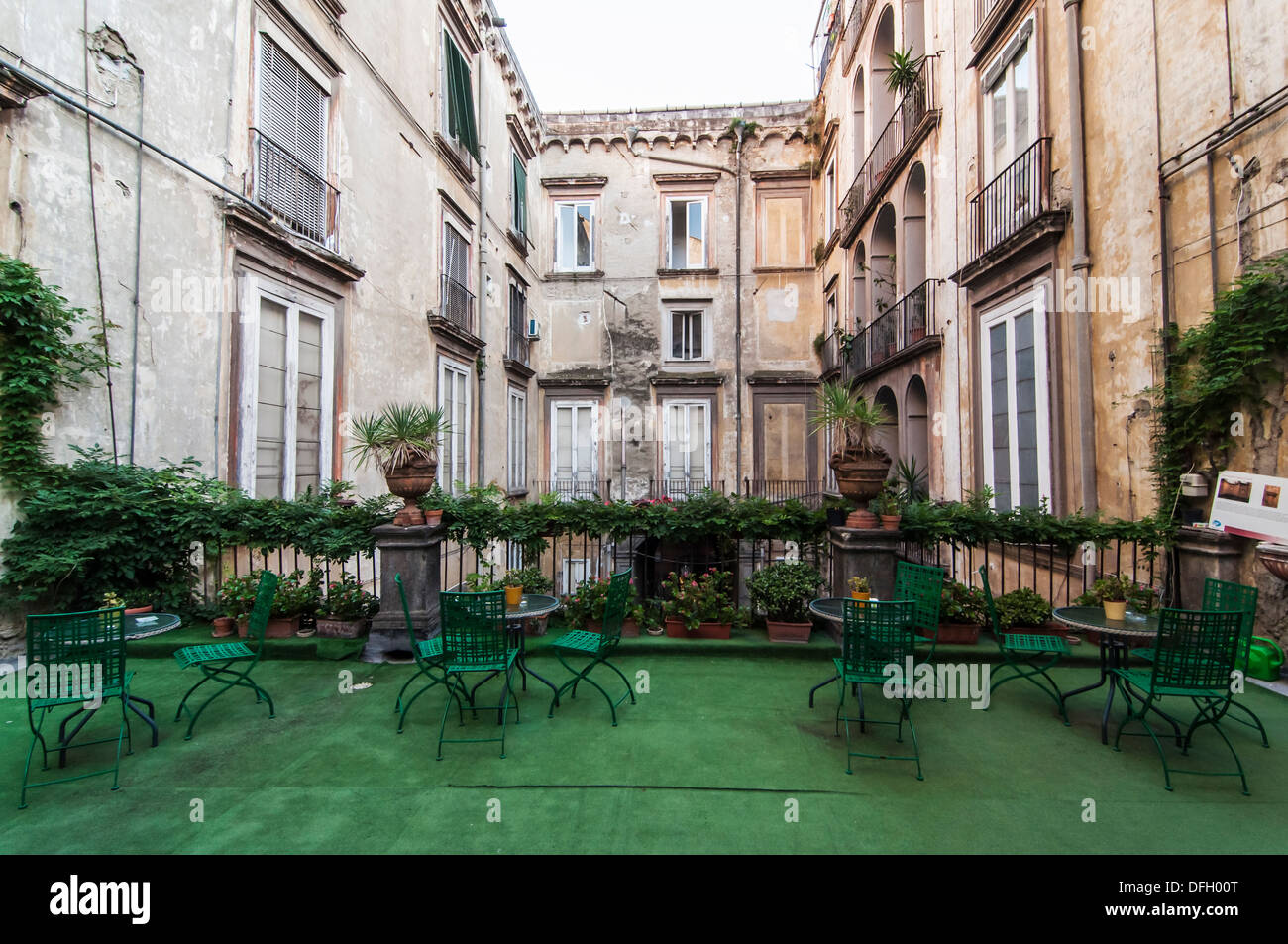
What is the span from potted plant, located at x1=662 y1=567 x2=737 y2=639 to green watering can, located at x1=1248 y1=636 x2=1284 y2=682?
433 centimetres

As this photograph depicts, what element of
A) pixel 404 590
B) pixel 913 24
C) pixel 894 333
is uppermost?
pixel 913 24

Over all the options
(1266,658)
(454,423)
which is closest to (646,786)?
(1266,658)

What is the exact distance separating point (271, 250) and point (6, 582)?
4440mm

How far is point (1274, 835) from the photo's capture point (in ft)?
10.1

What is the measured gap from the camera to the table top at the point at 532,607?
472cm

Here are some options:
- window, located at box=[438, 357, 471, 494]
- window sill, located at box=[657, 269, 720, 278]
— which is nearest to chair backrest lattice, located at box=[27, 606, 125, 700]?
window, located at box=[438, 357, 471, 494]

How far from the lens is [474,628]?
403 centimetres

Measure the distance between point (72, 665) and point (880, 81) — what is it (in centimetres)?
1625

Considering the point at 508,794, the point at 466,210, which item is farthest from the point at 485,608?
the point at 466,210

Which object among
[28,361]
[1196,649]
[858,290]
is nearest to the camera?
[1196,649]

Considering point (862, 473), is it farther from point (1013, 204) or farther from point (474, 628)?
point (1013, 204)

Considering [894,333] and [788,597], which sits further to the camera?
[894,333]

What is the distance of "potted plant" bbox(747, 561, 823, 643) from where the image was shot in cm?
596

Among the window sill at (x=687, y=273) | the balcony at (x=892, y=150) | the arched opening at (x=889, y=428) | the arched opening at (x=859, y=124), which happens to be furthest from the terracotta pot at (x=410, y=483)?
the window sill at (x=687, y=273)
